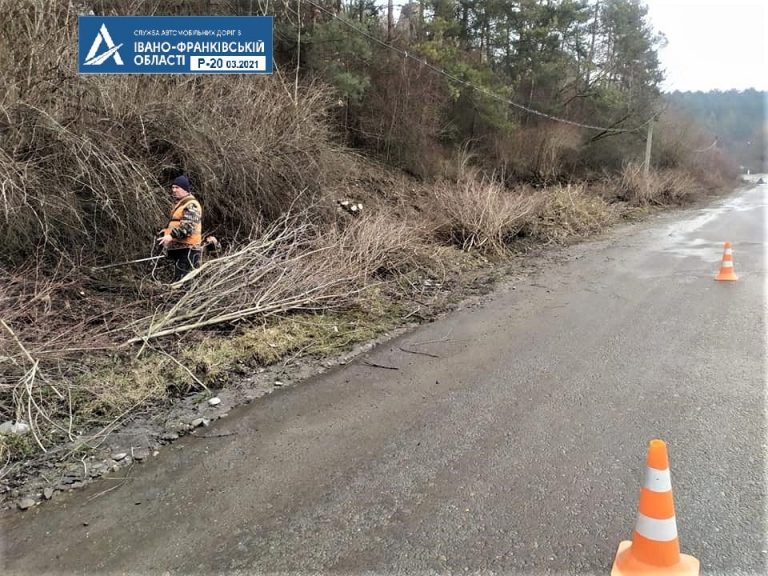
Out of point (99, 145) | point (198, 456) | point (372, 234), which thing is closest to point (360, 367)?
point (198, 456)

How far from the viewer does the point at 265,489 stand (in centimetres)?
319

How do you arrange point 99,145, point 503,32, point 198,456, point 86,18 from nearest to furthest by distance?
point 198,456, point 86,18, point 99,145, point 503,32

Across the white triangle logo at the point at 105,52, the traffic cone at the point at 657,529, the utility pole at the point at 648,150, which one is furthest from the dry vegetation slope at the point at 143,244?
the utility pole at the point at 648,150

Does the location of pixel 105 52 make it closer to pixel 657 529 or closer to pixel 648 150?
pixel 657 529

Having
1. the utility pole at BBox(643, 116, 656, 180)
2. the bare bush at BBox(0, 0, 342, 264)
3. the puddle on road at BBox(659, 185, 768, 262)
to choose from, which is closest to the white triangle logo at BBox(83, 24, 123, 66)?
the bare bush at BBox(0, 0, 342, 264)

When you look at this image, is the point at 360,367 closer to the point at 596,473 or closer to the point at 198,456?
the point at 198,456

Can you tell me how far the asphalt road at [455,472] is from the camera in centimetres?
265

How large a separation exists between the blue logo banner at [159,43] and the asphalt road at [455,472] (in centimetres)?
382

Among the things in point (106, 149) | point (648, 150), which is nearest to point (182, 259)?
point (106, 149)

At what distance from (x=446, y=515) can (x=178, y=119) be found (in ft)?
22.5

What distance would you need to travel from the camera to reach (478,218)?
37.3 feet

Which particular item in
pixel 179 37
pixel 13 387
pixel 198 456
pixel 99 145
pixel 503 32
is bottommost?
pixel 198 456

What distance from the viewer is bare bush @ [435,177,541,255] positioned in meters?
11.3

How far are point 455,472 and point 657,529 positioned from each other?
4.10 ft
